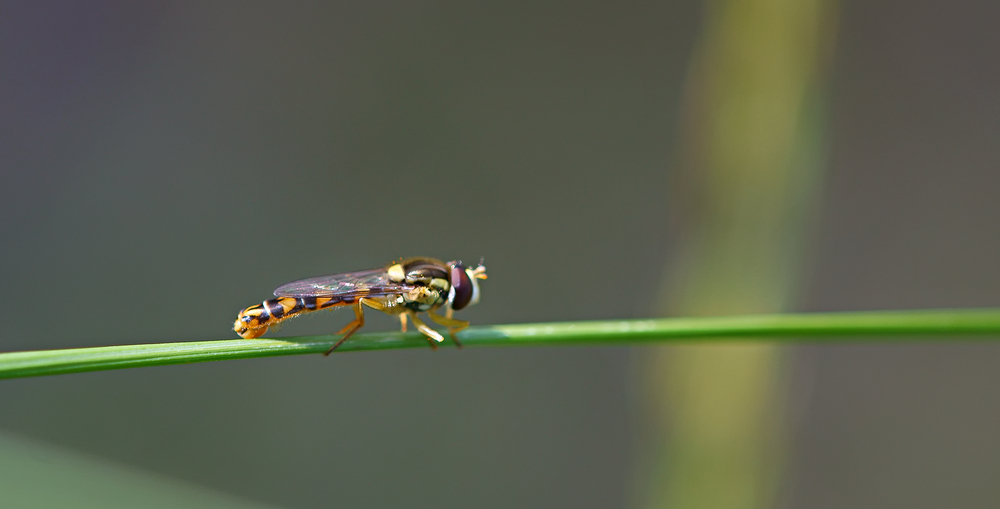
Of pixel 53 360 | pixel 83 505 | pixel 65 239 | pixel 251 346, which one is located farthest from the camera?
pixel 65 239

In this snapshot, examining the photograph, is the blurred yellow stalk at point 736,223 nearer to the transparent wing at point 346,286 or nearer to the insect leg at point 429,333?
the insect leg at point 429,333

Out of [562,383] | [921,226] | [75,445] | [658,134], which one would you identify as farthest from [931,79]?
[75,445]

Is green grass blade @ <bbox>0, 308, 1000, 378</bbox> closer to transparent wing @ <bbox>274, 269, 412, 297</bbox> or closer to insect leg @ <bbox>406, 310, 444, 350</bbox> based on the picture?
insect leg @ <bbox>406, 310, 444, 350</bbox>

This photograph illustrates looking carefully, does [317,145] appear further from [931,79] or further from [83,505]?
[931,79]

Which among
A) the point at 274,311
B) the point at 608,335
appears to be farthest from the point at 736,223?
the point at 274,311

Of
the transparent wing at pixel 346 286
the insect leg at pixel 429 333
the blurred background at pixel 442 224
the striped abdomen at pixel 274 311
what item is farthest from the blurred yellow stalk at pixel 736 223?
the blurred background at pixel 442 224

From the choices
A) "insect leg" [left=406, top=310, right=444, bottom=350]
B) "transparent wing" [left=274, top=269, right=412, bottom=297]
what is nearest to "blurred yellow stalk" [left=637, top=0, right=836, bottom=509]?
"insect leg" [left=406, top=310, right=444, bottom=350]
